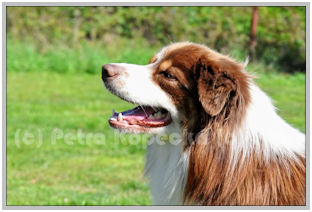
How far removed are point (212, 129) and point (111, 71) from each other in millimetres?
951

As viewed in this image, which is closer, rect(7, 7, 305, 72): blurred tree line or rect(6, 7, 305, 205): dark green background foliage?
rect(6, 7, 305, 205): dark green background foliage

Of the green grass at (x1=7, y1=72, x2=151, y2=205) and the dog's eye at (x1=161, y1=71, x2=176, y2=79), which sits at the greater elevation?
the dog's eye at (x1=161, y1=71, x2=176, y2=79)

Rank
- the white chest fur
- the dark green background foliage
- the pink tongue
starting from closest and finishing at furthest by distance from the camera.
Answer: the white chest fur → the pink tongue → the dark green background foliage

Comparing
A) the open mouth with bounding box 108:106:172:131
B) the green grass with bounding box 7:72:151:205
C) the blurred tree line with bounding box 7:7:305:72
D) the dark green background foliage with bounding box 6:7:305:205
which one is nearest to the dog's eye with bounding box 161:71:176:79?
the open mouth with bounding box 108:106:172:131

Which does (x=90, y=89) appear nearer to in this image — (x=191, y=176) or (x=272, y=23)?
(x=272, y=23)

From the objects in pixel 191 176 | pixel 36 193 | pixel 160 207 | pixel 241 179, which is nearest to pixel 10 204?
pixel 36 193

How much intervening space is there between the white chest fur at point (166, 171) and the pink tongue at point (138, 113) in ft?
0.77

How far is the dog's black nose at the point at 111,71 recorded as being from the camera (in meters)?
4.11

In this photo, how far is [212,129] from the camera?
382cm

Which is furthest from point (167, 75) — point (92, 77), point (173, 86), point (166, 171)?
point (92, 77)

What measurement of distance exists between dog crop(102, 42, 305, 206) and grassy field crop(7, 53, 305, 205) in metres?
0.48

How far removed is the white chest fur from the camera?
160 inches

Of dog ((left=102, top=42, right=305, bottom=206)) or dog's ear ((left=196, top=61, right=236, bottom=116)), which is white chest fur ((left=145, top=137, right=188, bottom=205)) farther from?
dog's ear ((left=196, top=61, right=236, bottom=116))

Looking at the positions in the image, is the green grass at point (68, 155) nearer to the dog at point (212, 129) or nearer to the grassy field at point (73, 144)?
the grassy field at point (73, 144)
